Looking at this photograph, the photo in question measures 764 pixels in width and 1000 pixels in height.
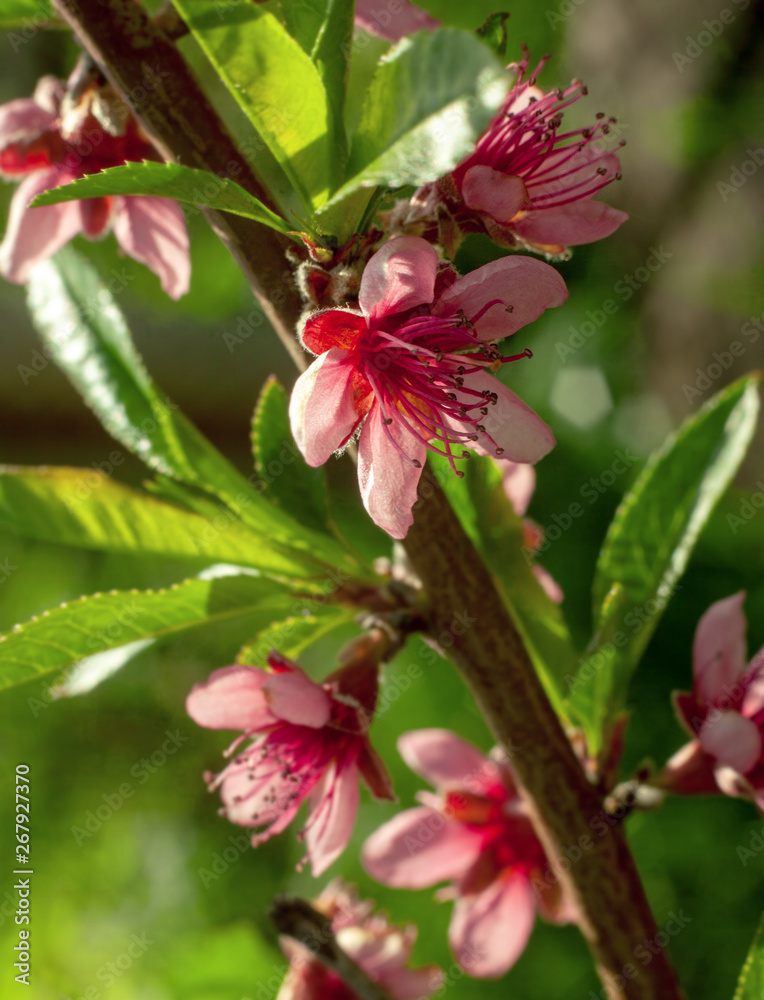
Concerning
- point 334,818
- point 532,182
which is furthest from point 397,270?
point 334,818

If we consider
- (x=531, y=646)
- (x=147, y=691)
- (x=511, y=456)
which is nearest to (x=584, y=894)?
(x=531, y=646)

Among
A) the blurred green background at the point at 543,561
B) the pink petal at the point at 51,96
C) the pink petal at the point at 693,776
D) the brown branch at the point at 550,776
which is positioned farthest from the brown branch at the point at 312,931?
the pink petal at the point at 51,96

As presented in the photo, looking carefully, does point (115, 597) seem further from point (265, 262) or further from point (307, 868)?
point (307, 868)

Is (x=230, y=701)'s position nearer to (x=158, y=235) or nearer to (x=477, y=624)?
(x=477, y=624)

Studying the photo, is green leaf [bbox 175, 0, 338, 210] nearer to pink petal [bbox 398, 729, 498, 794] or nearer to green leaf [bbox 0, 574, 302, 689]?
green leaf [bbox 0, 574, 302, 689]

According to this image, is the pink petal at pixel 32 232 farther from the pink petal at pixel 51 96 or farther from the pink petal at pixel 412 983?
the pink petal at pixel 412 983

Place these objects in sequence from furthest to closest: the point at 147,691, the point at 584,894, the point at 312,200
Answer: the point at 147,691, the point at 584,894, the point at 312,200
